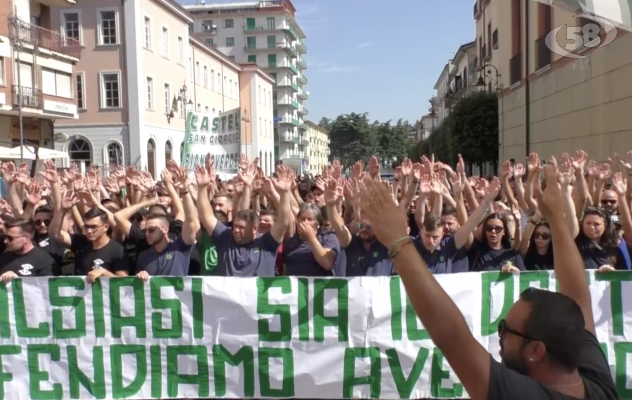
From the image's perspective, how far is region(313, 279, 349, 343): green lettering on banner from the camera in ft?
16.3

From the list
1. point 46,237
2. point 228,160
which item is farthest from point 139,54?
point 46,237

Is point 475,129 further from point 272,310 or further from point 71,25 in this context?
point 272,310

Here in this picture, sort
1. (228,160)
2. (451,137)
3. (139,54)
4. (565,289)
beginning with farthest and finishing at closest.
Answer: (139,54) → (451,137) → (228,160) → (565,289)

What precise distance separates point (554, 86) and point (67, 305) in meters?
16.6

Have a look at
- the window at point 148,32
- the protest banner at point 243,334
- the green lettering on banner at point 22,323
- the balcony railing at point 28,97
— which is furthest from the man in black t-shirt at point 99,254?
the window at point 148,32

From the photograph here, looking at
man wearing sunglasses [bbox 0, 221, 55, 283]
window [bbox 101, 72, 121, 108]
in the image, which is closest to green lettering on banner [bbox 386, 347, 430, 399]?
man wearing sunglasses [bbox 0, 221, 55, 283]

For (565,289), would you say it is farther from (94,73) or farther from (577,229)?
(94,73)

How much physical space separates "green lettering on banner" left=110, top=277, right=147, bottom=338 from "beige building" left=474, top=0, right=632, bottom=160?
11.6ft

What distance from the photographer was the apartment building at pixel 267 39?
3287 inches

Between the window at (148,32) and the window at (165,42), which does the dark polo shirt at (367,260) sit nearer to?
the window at (148,32)

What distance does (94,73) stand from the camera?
32875mm

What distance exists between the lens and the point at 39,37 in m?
26.7

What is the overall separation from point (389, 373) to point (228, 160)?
6.81 meters

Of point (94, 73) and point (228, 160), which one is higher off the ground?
point (94, 73)
